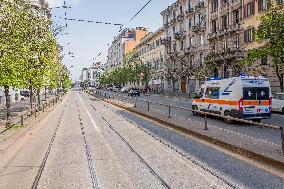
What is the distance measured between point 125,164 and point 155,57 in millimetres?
73221

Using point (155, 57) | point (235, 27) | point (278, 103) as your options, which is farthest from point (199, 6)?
point (278, 103)

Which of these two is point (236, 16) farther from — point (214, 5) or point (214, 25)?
point (214, 5)

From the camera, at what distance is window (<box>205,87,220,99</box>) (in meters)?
20.6

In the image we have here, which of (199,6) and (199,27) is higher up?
(199,6)

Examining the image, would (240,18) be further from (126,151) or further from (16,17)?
(126,151)

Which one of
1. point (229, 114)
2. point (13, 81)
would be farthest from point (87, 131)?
point (229, 114)

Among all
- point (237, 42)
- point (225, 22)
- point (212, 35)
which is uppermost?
point (225, 22)

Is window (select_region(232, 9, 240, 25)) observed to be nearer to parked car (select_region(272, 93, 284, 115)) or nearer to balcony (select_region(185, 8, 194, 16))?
balcony (select_region(185, 8, 194, 16))

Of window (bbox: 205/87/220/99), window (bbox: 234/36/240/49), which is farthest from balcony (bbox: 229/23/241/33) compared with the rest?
window (bbox: 205/87/220/99)

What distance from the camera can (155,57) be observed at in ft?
271

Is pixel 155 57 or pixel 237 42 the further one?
pixel 155 57

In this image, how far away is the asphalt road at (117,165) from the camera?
837cm

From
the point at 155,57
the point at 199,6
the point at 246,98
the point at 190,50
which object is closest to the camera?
the point at 246,98

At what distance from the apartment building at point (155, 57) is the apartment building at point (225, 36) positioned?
76.6ft
